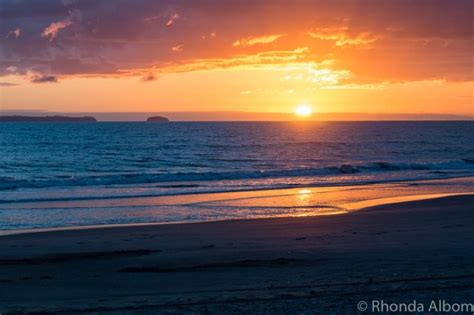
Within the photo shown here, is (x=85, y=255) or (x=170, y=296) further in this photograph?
(x=85, y=255)

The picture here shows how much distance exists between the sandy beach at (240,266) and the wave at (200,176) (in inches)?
730

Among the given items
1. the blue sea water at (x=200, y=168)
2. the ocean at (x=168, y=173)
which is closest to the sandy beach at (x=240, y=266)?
the ocean at (x=168, y=173)

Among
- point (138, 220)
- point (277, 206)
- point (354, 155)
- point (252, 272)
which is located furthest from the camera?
point (354, 155)

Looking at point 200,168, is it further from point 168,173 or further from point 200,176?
point 200,176

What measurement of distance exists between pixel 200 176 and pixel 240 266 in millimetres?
28069

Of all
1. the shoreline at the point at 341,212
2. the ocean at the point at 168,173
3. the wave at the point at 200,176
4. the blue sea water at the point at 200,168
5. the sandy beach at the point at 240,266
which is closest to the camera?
the sandy beach at the point at 240,266

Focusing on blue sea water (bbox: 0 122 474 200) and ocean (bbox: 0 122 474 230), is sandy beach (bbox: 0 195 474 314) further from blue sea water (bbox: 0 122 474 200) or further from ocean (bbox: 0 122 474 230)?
blue sea water (bbox: 0 122 474 200)

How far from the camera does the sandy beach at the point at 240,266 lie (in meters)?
7.84

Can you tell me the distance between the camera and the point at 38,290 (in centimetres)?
918

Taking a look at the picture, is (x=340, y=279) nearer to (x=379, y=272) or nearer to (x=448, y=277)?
(x=379, y=272)

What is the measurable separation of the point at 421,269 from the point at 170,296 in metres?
4.00

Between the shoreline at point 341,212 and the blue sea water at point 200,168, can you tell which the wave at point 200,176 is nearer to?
the blue sea water at point 200,168

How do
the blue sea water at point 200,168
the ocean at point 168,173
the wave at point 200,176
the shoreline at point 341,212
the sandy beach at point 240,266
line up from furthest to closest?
the blue sea water at point 200,168
the wave at point 200,176
the ocean at point 168,173
the shoreline at point 341,212
the sandy beach at point 240,266

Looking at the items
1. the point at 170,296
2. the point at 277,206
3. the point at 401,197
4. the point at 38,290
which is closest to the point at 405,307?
the point at 170,296
